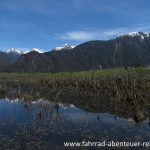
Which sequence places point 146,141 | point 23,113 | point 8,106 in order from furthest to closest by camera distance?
point 8,106 → point 23,113 → point 146,141

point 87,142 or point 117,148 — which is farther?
point 87,142

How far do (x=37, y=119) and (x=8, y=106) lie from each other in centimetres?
1129

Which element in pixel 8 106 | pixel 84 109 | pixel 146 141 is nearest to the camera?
pixel 146 141

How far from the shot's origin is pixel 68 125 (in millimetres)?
→ 27094

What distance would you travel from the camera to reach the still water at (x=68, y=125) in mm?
22188

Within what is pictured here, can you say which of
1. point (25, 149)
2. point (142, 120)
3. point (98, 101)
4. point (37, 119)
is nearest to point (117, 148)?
point (25, 149)

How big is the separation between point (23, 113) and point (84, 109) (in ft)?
23.3

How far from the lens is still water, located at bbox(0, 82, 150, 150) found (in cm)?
2219

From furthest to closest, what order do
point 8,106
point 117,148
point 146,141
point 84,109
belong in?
point 8,106 → point 84,109 → point 146,141 → point 117,148

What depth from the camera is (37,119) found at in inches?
1137

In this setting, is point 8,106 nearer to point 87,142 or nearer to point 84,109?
point 84,109

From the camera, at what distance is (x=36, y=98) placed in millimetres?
45031

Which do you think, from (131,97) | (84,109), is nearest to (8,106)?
(84,109)

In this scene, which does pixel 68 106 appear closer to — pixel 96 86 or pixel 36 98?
pixel 36 98
